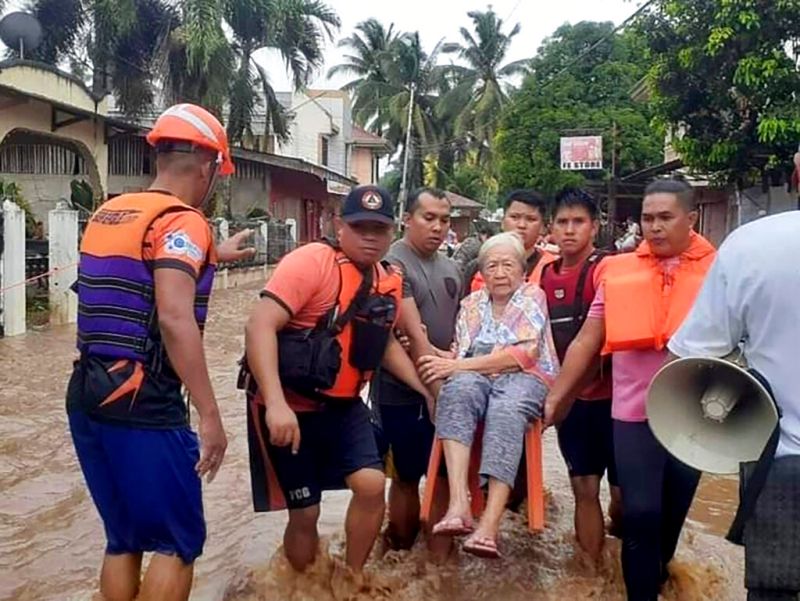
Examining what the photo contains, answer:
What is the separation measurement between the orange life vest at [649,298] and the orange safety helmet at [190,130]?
1667 millimetres

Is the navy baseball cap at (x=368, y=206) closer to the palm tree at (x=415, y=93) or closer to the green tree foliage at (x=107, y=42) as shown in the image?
the green tree foliage at (x=107, y=42)

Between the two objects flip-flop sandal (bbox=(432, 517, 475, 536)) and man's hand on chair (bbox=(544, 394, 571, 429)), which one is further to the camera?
man's hand on chair (bbox=(544, 394, 571, 429))

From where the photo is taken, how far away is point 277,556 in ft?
15.3

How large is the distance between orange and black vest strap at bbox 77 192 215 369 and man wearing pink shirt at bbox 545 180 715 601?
1733mm

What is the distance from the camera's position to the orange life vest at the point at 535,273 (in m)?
4.86

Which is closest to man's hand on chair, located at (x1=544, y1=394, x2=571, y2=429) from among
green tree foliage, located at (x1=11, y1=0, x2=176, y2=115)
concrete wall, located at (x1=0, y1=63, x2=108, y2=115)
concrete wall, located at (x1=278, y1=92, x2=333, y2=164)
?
concrete wall, located at (x1=0, y1=63, x2=108, y2=115)

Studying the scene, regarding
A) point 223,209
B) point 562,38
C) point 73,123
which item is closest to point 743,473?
point 73,123

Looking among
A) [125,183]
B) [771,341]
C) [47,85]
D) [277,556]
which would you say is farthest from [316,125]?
[771,341]

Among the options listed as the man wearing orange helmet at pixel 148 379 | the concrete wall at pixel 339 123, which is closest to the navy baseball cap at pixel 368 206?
the man wearing orange helmet at pixel 148 379

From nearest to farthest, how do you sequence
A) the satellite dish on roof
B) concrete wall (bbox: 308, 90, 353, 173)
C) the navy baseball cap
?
the navy baseball cap
the satellite dish on roof
concrete wall (bbox: 308, 90, 353, 173)

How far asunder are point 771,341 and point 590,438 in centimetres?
220

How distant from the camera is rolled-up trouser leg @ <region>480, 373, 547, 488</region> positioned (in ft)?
13.5

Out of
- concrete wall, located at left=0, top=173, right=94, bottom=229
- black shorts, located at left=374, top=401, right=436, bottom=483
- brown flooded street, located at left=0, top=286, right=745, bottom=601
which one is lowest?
brown flooded street, located at left=0, top=286, right=745, bottom=601

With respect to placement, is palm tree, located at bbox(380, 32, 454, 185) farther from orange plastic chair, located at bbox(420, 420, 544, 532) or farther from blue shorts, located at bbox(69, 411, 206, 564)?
blue shorts, located at bbox(69, 411, 206, 564)
